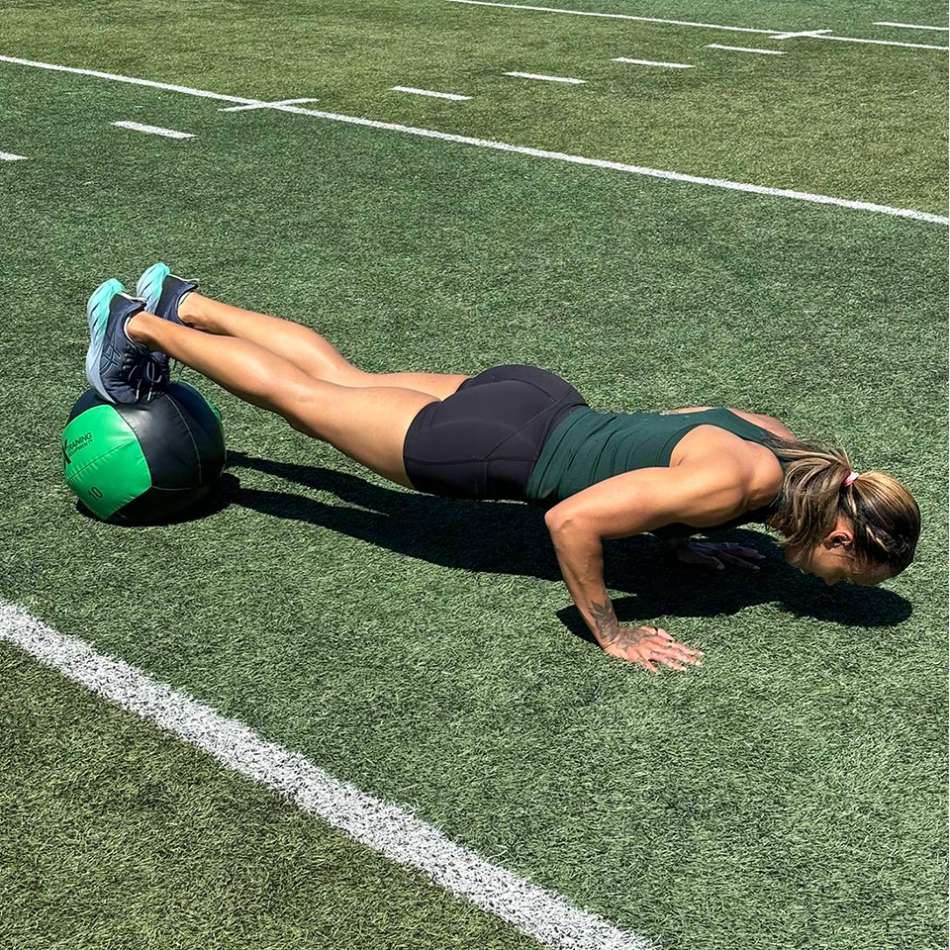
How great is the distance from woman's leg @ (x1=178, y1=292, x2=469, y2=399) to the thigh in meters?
0.22

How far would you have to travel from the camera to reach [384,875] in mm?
3523

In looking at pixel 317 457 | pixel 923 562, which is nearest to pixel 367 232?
pixel 317 457

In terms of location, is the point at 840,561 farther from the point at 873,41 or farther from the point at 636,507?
the point at 873,41

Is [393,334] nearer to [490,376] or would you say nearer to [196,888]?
[490,376]

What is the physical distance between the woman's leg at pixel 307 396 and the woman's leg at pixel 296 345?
0.16 meters

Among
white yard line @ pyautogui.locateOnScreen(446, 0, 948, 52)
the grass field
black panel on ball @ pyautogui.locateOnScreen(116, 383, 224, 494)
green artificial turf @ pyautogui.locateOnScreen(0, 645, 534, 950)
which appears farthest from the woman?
white yard line @ pyautogui.locateOnScreen(446, 0, 948, 52)

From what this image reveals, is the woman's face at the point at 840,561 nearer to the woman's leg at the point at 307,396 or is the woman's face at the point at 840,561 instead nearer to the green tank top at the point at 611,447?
the green tank top at the point at 611,447

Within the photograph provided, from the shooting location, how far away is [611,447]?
179 inches

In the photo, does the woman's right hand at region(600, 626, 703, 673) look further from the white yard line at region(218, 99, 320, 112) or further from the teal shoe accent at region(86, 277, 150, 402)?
the white yard line at region(218, 99, 320, 112)

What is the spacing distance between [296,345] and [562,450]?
129cm

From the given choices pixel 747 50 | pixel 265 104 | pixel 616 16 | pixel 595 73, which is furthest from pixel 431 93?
pixel 616 16

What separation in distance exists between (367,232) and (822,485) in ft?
17.9

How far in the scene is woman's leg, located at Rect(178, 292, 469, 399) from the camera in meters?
5.22

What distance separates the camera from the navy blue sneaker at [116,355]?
517cm
